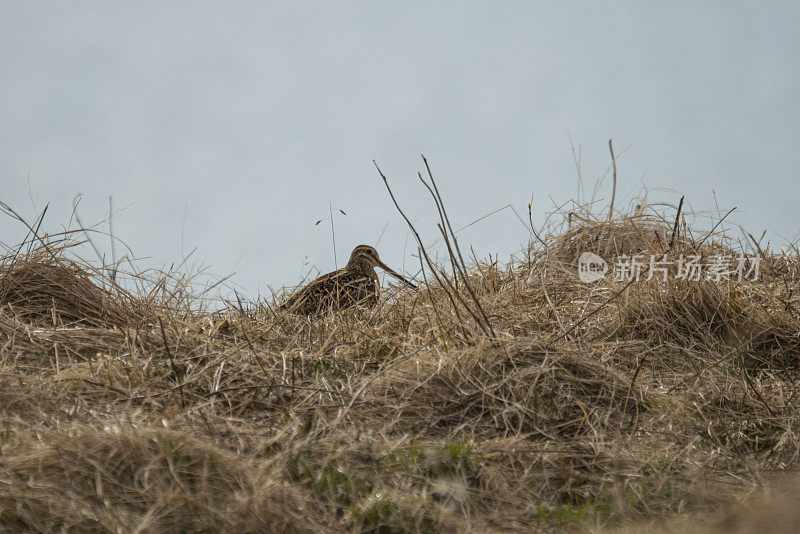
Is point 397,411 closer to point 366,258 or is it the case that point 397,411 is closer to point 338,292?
point 338,292

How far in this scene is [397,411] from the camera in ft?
11.8

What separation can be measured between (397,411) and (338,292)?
2914mm

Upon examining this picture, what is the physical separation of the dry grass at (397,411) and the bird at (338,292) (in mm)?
630

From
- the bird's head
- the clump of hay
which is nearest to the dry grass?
the clump of hay

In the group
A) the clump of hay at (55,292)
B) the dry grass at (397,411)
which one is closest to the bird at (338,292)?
the dry grass at (397,411)

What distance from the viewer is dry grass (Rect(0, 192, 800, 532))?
260 centimetres

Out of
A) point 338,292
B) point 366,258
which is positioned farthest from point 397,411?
point 366,258

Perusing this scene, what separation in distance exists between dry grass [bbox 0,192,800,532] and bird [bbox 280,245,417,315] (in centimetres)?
63

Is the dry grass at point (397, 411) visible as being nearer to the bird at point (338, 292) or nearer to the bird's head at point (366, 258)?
the bird at point (338, 292)

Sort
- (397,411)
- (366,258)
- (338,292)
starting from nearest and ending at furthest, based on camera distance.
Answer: (397,411) < (338,292) < (366,258)

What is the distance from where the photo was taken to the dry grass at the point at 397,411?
2.60 m

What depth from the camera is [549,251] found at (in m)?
7.32

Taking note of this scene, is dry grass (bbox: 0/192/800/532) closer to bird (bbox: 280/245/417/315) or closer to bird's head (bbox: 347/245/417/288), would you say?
bird (bbox: 280/245/417/315)

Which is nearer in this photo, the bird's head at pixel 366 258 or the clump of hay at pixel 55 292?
the clump of hay at pixel 55 292
